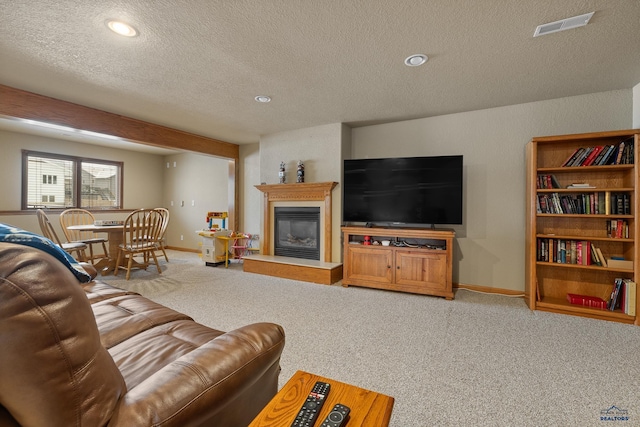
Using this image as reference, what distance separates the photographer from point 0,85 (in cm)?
286

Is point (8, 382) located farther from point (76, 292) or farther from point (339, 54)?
point (339, 54)

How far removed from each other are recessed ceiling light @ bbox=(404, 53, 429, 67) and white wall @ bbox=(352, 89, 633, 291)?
1.53 metres

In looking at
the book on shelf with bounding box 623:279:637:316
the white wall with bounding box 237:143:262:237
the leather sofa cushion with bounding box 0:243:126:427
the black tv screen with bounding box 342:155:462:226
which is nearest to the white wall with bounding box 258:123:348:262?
the black tv screen with bounding box 342:155:462:226

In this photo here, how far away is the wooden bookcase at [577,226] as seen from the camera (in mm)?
2664

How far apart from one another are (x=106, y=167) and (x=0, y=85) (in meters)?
3.45

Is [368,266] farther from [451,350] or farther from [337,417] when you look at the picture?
[337,417]

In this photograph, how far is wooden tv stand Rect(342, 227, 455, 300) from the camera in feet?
10.8

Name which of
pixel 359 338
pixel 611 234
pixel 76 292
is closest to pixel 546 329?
pixel 611 234

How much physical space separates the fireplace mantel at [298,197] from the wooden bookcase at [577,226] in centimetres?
238

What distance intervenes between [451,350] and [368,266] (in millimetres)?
1629

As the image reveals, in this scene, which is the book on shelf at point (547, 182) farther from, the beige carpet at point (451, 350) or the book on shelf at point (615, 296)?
the beige carpet at point (451, 350)

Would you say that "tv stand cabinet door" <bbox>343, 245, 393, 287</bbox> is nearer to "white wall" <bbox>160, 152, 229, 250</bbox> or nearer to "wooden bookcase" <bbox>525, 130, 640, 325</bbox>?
"wooden bookcase" <bbox>525, 130, 640, 325</bbox>

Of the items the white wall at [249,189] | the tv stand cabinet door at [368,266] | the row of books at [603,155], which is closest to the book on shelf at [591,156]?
the row of books at [603,155]

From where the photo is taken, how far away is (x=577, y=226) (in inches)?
120
